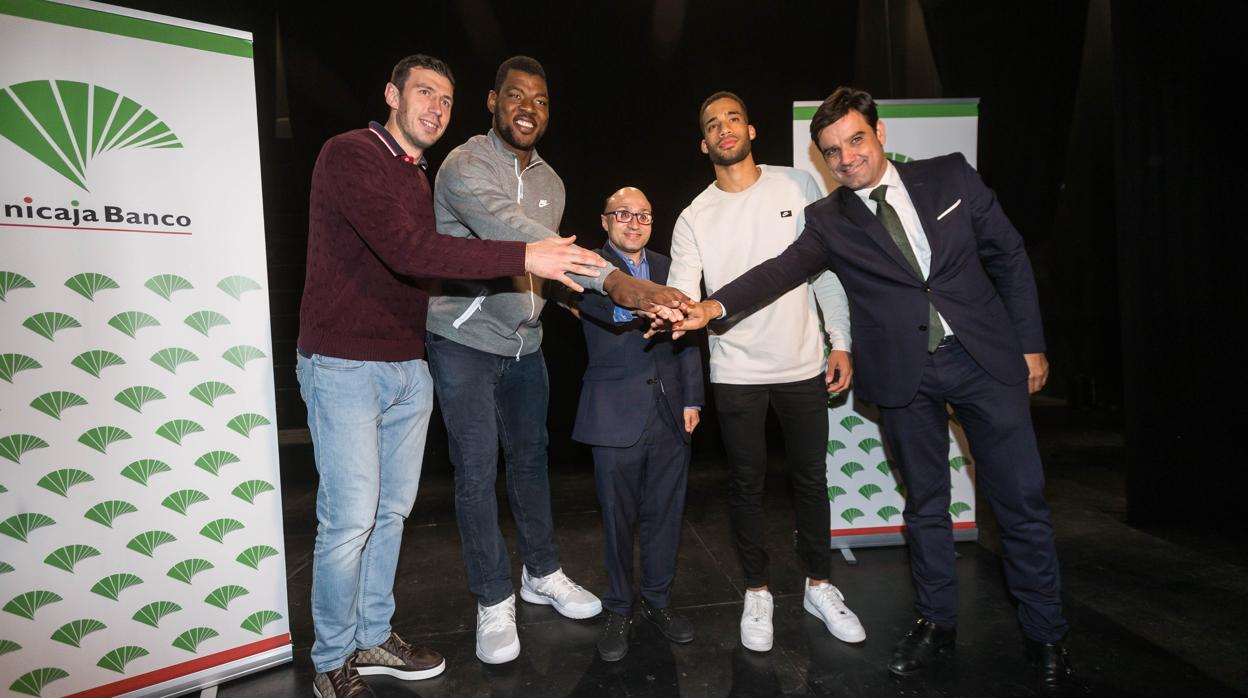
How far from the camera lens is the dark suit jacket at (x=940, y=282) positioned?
1.97 metres

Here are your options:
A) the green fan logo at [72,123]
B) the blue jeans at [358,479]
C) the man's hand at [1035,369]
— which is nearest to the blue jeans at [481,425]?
the blue jeans at [358,479]

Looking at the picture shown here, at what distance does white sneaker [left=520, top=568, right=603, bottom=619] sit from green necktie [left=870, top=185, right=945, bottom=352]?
1.57 metres

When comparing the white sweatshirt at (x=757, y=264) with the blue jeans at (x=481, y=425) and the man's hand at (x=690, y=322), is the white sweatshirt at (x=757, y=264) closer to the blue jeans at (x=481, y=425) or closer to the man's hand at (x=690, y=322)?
the man's hand at (x=690, y=322)

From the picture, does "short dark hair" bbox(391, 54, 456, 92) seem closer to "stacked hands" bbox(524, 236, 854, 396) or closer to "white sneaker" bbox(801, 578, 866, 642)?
"stacked hands" bbox(524, 236, 854, 396)

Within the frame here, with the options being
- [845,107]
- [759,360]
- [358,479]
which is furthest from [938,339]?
[358,479]

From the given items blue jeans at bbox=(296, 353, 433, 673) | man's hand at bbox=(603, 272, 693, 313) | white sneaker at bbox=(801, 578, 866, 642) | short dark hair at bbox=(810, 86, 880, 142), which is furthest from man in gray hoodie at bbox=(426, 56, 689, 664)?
white sneaker at bbox=(801, 578, 866, 642)

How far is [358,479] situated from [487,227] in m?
0.87

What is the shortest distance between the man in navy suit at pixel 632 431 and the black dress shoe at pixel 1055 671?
1.06 m

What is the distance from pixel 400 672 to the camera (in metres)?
2.11

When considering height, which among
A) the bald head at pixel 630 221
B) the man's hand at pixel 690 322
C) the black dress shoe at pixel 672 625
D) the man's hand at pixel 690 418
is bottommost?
the black dress shoe at pixel 672 625

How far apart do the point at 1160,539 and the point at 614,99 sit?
167 inches

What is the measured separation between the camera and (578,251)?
72.9 inches

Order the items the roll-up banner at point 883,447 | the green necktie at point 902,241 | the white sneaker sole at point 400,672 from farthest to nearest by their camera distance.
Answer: the roll-up banner at point 883,447
the white sneaker sole at point 400,672
the green necktie at point 902,241

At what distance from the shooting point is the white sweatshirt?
2.21 m
